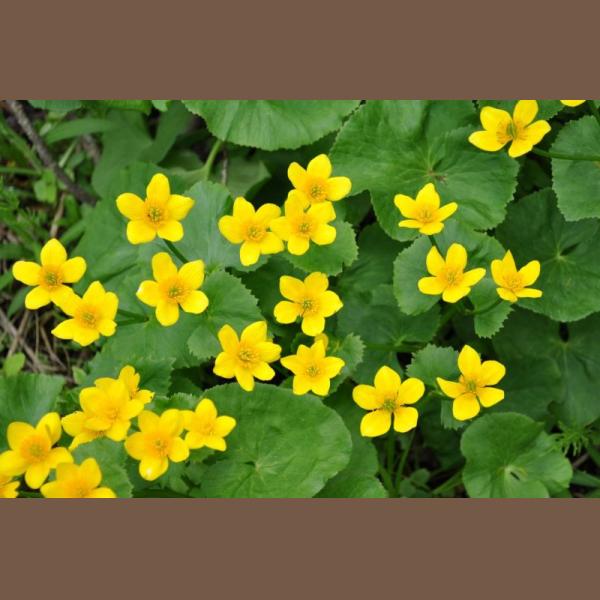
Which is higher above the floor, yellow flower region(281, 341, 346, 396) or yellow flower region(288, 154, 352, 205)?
yellow flower region(288, 154, 352, 205)

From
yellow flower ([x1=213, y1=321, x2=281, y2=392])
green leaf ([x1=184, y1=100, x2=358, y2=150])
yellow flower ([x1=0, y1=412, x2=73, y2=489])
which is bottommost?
yellow flower ([x1=0, y1=412, x2=73, y2=489])

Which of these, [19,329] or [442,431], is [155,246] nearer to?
[19,329]

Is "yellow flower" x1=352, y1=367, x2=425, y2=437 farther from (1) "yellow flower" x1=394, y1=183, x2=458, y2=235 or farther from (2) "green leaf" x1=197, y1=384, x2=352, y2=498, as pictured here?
(1) "yellow flower" x1=394, y1=183, x2=458, y2=235

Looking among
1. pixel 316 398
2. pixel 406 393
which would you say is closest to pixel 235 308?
pixel 316 398

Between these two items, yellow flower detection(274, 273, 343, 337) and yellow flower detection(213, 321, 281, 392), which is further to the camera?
yellow flower detection(274, 273, 343, 337)

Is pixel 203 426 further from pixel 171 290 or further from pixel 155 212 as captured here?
pixel 155 212

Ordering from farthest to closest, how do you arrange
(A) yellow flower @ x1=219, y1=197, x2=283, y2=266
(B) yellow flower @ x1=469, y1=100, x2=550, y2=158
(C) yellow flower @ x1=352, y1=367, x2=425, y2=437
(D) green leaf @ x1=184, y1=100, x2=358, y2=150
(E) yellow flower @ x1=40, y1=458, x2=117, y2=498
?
(D) green leaf @ x1=184, y1=100, x2=358, y2=150
(B) yellow flower @ x1=469, y1=100, x2=550, y2=158
(A) yellow flower @ x1=219, y1=197, x2=283, y2=266
(C) yellow flower @ x1=352, y1=367, x2=425, y2=437
(E) yellow flower @ x1=40, y1=458, x2=117, y2=498

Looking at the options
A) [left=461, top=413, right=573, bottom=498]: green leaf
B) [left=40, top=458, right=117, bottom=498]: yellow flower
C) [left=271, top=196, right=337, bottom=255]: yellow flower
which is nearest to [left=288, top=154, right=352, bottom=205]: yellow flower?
[left=271, top=196, right=337, bottom=255]: yellow flower
